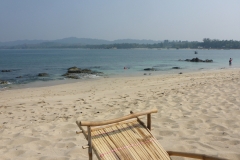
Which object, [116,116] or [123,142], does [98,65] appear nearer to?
[116,116]

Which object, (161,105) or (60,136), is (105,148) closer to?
(60,136)

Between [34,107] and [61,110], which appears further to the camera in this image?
[34,107]

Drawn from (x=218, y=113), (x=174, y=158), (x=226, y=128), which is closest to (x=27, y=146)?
(x=174, y=158)

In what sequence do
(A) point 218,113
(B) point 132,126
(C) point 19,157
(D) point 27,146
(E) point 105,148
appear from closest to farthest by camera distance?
(E) point 105,148 → (B) point 132,126 → (C) point 19,157 → (D) point 27,146 → (A) point 218,113

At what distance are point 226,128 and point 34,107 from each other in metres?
5.66

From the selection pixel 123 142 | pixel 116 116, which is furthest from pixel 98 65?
pixel 123 142

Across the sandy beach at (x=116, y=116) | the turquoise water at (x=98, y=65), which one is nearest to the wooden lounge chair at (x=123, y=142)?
the sandy beach at (x=116, y=116)

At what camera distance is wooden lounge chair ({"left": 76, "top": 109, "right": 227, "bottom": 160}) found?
238 centimetres

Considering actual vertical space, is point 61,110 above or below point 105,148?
below

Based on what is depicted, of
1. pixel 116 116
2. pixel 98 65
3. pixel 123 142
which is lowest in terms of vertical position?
pixel 98 65

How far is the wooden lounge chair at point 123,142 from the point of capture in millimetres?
2381

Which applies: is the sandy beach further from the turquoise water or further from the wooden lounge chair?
the turquoise water

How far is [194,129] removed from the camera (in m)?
4.31

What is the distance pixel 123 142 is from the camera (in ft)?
8.48
